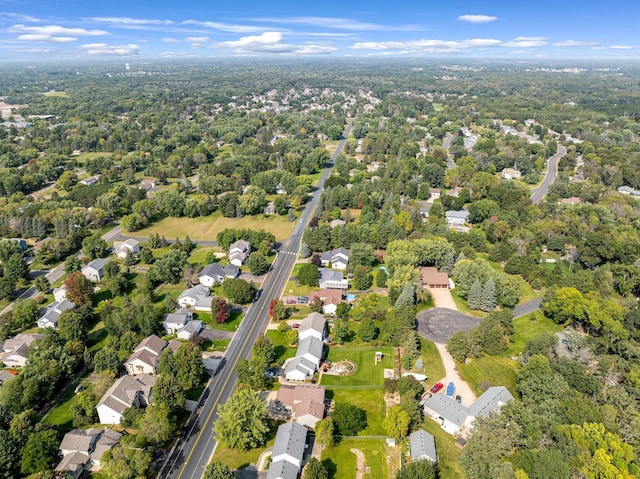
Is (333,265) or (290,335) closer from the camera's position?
(290,335)

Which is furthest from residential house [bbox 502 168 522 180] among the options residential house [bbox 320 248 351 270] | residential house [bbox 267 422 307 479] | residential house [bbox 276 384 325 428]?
residential house [bbox 267 422 307 479]

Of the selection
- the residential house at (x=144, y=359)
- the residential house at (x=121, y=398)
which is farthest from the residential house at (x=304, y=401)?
the residential house at (x=144, y=359)

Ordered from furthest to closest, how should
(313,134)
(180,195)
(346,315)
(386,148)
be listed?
(313,134) → (386,148) → (180,195) → (346,315)

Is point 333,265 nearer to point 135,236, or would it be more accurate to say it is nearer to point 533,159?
point 135,236

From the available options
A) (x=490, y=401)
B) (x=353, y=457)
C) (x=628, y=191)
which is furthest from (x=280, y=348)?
(x=628, y=191)

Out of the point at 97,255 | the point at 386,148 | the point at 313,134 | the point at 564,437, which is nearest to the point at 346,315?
the point at 564,437
